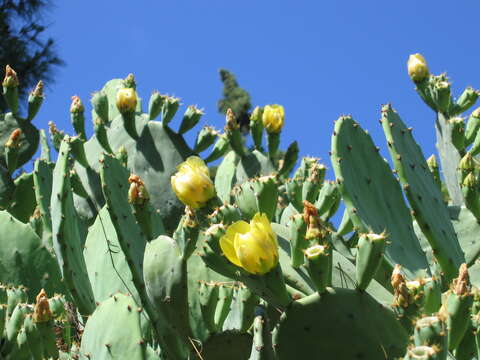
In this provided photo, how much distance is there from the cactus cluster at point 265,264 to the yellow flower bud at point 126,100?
53cm

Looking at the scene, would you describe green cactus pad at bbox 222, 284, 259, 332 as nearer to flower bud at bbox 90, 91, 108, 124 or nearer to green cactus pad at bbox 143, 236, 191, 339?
green cactus pad at bbox 143, 236, 191, 339

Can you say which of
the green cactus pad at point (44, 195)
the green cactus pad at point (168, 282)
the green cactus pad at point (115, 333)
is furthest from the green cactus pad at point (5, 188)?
the green cactus pad at point (168, 282)

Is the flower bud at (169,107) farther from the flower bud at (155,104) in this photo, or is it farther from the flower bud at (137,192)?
the flower bud at (137,192)

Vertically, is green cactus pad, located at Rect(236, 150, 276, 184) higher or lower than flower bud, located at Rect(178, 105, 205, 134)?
lower

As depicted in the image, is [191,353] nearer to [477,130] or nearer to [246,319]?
[246,319]

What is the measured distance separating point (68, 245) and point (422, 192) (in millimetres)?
998

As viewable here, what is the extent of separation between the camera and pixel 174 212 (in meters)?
3.74

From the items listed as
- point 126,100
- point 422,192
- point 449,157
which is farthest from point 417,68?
point 126,100

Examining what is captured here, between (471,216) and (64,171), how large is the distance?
140 centimetres

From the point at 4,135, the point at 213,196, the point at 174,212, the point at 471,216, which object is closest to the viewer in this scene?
the point at 213,196

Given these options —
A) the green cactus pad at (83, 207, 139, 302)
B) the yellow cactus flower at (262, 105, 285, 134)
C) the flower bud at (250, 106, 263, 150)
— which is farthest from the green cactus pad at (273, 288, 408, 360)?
the flower bud at (250, 106, 263, 150)

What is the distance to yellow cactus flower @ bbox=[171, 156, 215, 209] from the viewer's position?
6.34 feet

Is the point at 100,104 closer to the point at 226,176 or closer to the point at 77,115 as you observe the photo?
the point at 77,115

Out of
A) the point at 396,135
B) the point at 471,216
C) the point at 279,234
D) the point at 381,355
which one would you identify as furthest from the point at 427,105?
the point at 381,355
